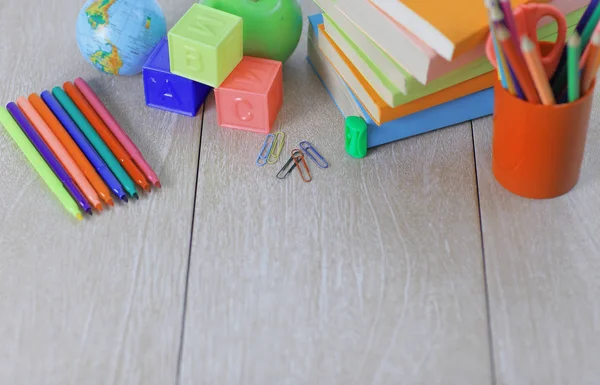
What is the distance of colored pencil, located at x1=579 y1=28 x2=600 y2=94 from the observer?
2.14 feet

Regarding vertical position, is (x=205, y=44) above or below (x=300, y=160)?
above

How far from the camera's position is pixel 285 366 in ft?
2.13

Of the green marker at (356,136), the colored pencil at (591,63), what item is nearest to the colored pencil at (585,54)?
the colored pencil at (591,63)

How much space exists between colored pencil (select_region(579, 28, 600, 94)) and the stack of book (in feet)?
0.26

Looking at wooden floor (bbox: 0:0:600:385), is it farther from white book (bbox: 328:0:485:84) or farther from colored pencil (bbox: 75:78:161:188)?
white book (bbox: 328:0:485:84)

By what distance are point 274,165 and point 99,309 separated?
0.24 m

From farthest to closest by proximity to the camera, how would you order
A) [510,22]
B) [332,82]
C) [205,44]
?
[332,82]
[205,44]
[510,22]

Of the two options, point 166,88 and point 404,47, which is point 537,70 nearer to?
point 404,47

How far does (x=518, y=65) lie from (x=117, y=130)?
1.40 ft

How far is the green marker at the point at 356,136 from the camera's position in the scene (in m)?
0.81

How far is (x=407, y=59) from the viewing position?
0.74 meters

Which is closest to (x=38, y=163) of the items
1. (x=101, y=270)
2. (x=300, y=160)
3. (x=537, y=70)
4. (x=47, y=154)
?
(x=47, y=154)

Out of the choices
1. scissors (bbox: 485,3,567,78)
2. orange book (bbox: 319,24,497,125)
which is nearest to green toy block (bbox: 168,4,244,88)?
orange book (bbox: 319,24,497,125)

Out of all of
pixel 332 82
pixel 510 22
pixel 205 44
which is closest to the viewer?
pixel 510 22
